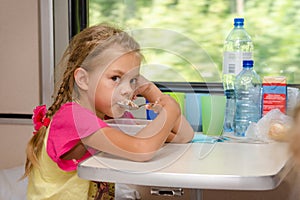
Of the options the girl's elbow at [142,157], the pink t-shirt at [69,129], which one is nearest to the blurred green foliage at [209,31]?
the pink t-shirt at [69,129]

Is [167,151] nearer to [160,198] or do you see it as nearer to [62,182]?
[62,182]

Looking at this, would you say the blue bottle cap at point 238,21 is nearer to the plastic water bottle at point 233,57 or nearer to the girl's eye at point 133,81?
the plastic water bottle at point 233,57

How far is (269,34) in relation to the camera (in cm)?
200

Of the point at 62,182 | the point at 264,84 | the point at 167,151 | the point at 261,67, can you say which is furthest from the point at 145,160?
the point at 261,67

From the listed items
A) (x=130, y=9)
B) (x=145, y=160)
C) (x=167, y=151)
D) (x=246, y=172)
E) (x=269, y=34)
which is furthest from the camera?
(x=130, y=9)

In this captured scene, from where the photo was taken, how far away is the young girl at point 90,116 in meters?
1.29

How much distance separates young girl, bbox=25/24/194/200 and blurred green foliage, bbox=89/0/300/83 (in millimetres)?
368

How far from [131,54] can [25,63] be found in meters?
0.89

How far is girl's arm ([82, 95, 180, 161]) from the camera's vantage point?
1222 mm

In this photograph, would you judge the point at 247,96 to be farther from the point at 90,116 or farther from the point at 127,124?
the point at 90,116

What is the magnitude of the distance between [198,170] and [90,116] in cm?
36

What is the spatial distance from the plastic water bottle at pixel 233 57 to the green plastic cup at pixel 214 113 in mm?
66

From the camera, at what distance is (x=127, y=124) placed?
1.68m

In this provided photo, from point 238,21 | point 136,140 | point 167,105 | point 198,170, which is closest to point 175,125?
point 167,105
